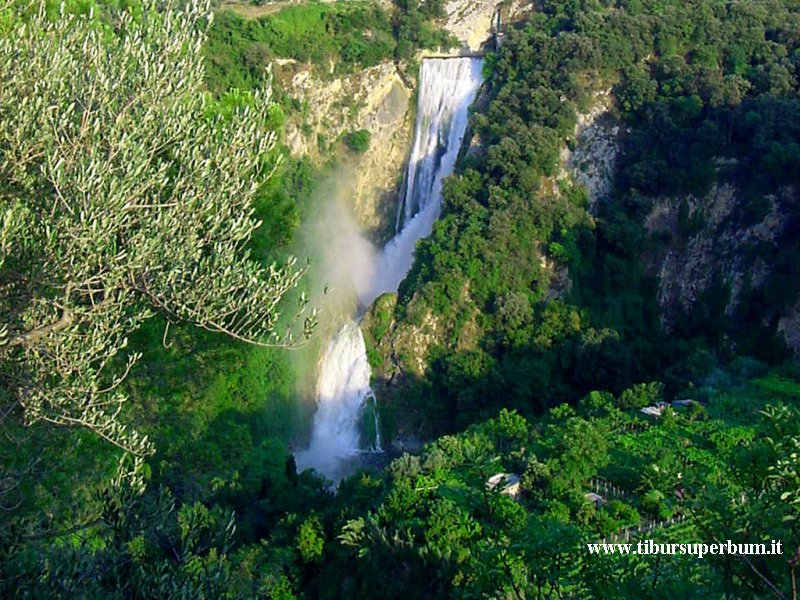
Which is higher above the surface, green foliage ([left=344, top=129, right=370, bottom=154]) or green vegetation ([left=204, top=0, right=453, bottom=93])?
green vegetation ([left=204, top=0, right=453, bottom=93])

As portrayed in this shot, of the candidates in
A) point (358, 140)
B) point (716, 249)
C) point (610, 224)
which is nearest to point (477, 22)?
point (358, 140)

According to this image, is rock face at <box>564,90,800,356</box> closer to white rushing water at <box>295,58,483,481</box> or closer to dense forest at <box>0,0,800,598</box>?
dense forest at <box>0,0,800,598</box>

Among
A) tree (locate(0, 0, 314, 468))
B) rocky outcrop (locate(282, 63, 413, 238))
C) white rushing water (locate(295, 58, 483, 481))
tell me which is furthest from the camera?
rocky outcrop (locate(282, 63, 413, 238))

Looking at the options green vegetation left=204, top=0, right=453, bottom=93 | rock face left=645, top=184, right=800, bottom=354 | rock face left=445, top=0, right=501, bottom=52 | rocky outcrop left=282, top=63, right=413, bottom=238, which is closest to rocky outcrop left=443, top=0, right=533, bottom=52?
rock face left=445, top=0, right=501, bottom=52

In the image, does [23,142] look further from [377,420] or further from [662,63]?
[662,63]

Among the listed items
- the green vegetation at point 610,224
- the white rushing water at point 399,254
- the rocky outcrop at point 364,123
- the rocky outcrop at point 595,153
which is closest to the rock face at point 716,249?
the green vegetation at point 610,224

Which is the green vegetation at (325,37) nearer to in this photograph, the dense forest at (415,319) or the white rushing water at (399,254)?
the dense forest at (415,319)
